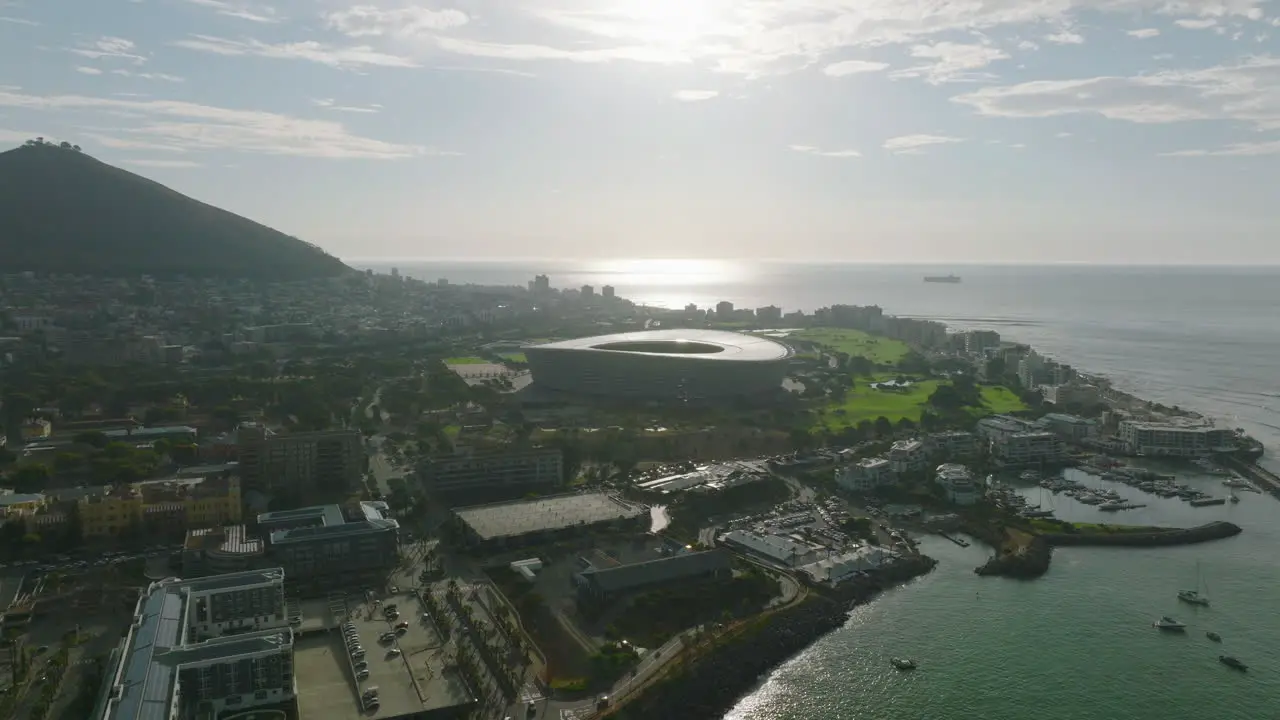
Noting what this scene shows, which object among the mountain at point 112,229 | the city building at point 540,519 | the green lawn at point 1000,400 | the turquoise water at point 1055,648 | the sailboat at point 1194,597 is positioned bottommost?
the turquoise water at point 1055,648

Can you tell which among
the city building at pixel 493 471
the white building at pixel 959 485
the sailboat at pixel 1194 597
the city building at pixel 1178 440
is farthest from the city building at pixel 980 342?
the sailboat at pixel 1194 597

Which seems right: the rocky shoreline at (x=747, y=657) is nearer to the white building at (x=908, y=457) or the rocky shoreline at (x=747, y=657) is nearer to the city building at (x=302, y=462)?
the white building at (x=908, y=457)

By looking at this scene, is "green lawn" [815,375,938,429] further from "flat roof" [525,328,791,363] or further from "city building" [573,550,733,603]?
"city building" [573,550,733,603]

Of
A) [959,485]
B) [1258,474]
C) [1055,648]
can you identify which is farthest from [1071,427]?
[1055,648]

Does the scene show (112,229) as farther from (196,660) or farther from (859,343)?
(196,660)

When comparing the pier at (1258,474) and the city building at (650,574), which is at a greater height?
the city building at (650,574)
